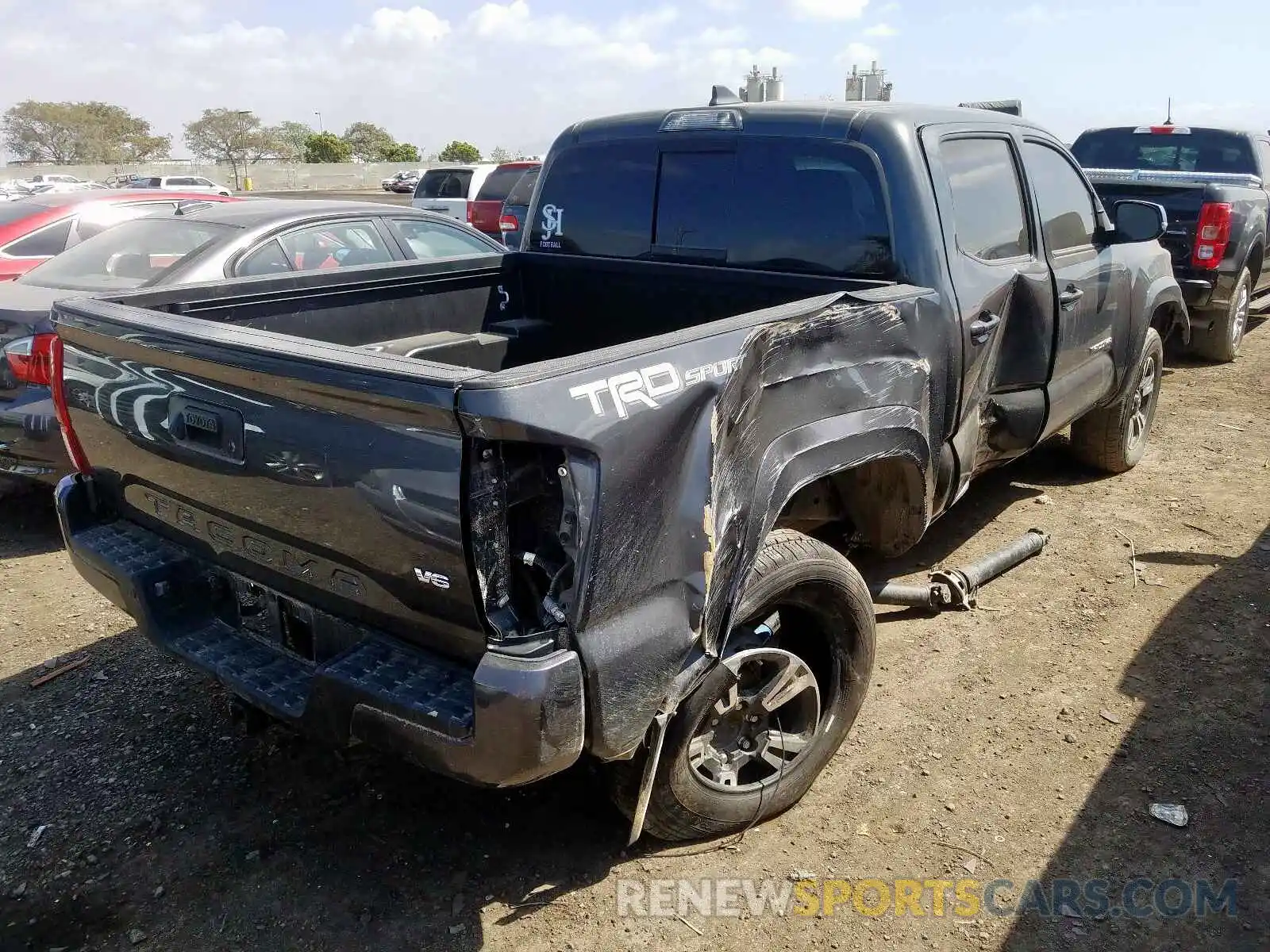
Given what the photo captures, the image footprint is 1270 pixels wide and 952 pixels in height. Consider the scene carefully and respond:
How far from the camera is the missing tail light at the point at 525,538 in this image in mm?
2051

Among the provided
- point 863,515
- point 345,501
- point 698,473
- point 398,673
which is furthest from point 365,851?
point 863,515

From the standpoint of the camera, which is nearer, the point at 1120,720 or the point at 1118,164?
the point at 1120,720

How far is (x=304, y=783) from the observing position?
3.22 m

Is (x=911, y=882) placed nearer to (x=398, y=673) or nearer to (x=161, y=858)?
(x=398, y=673)

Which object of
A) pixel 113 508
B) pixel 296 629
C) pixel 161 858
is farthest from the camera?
pixel 113 508

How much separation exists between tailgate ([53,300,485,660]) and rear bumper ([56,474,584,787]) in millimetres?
83

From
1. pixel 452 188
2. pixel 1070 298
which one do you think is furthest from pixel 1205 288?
pixel 452 188

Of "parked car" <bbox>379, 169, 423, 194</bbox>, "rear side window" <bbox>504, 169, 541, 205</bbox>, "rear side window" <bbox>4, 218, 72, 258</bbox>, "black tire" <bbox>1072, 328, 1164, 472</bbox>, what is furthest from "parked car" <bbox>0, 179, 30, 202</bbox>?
"black tire" <bbox>1072, 328, 1164, 472</bbox>

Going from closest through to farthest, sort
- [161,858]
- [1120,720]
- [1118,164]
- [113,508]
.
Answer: [161,858] → [113,508] → [1120,720] → [1118,164]

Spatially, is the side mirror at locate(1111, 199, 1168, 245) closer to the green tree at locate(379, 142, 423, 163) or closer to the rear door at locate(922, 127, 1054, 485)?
the rear door at locate(922, 127, 1054, 485)

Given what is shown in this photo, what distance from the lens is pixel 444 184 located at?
1634 cm

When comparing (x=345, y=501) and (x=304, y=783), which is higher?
(x=345, y=501)

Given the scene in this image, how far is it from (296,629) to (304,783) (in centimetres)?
84

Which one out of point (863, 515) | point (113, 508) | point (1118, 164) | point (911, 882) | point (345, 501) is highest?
point (1118, 164)
